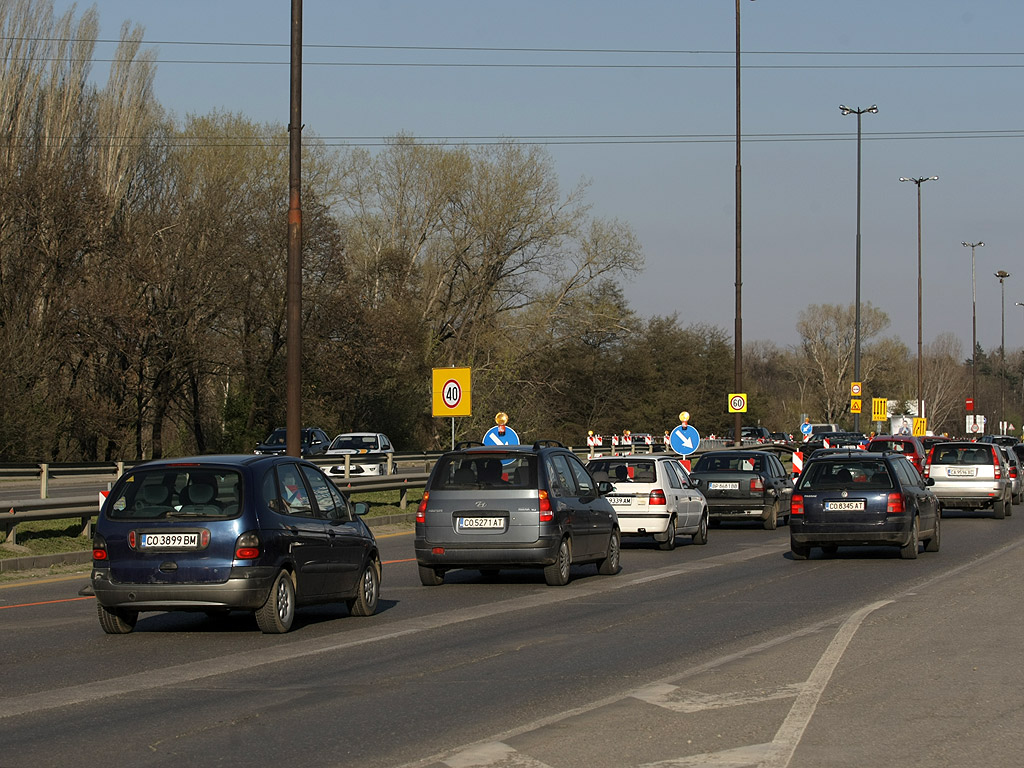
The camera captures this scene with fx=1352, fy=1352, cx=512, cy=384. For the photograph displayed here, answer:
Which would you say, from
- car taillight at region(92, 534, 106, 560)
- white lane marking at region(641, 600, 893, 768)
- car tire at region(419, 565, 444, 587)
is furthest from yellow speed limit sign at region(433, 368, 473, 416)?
white lane marking at region(641, 600, 893, 768)

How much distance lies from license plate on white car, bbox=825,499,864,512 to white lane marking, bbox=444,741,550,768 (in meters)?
13.9

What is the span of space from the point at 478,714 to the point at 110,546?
4.78 m

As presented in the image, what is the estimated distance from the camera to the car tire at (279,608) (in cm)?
1191

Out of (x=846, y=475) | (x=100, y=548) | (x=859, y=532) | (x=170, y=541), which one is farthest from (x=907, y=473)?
(x=100, y=548)

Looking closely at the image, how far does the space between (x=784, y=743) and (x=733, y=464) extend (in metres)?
21.7

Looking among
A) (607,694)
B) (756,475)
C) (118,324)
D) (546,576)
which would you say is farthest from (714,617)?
(118,324)

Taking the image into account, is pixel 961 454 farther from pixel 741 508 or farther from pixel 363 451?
pixel 363 451

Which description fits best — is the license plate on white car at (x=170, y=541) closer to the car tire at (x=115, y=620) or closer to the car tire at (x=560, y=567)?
the car tire at (x=115, y=620)

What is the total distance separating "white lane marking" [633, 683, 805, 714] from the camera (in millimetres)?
8529

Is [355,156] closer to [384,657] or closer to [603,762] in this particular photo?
[384,657]

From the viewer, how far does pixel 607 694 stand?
9.06m

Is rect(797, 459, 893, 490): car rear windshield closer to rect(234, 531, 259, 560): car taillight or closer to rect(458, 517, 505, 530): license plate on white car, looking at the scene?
rect(458, 517, 505, 530): license plate on white car

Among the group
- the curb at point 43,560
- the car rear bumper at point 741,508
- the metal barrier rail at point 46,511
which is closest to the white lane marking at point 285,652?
the curb at point 43,560

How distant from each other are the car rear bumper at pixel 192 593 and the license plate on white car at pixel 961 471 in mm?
23377
